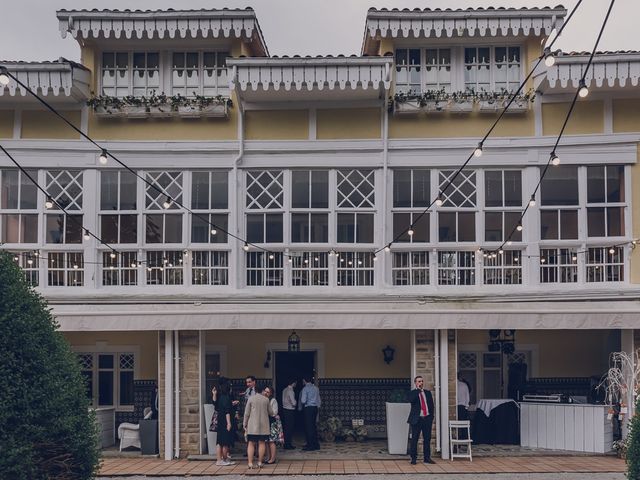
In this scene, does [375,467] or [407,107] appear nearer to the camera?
[375,467]

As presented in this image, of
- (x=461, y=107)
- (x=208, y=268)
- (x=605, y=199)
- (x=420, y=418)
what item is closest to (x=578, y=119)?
(x=605, y=199)

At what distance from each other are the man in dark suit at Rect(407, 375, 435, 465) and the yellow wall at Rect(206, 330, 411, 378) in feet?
9.67

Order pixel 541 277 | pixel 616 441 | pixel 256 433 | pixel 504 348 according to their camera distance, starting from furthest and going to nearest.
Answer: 1. pixel 504 348
2. pixel 541 277
3. pixel 616 441
4. pixel 256 433

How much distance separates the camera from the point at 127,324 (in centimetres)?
1319

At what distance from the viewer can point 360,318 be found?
43.0ft

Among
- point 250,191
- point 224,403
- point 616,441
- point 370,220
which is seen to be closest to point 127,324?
point 224,403

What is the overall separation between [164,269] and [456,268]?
231 inches

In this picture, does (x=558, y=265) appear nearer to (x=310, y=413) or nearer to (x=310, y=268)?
(x=310, y=268)

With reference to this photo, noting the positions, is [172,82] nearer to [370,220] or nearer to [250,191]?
[250,191]

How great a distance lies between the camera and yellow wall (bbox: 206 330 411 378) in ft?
52.2

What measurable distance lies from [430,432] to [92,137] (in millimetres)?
8709

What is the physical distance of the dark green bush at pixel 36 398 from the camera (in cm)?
662

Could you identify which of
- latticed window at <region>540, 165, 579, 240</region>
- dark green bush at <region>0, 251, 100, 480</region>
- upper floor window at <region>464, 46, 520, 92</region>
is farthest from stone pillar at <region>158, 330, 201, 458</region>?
upper floor window at <region>464, 46, 520, 92</region>

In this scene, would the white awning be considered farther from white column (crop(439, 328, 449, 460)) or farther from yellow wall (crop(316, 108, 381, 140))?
yellow wall (crop(316, 108, 381, 140))
